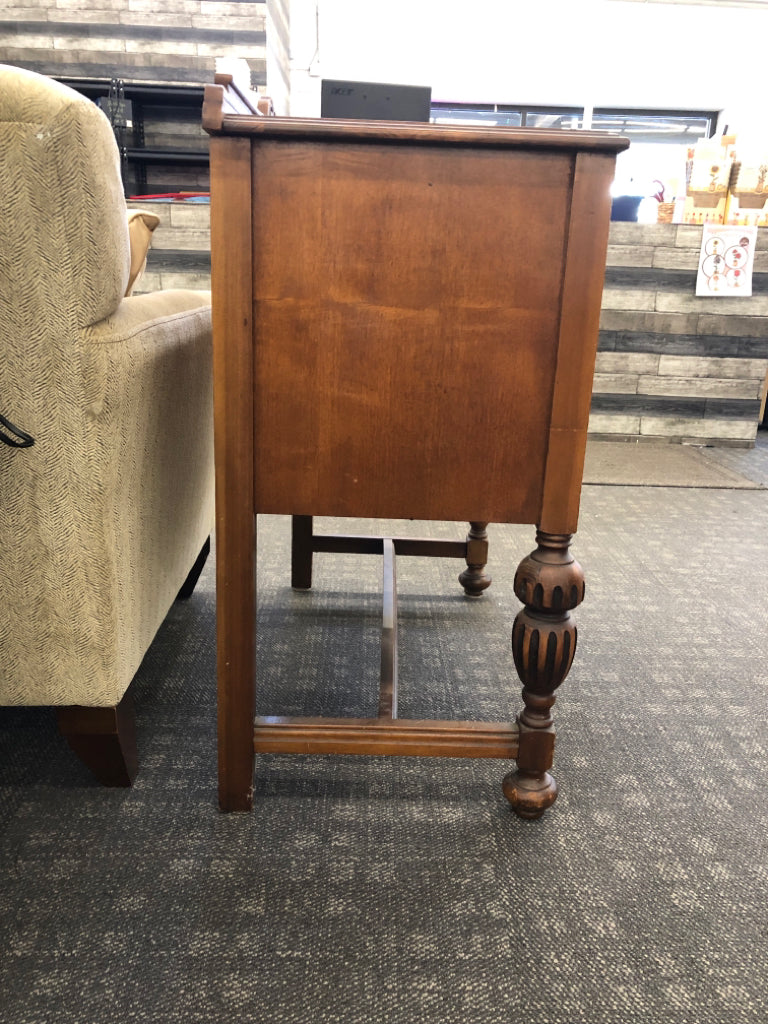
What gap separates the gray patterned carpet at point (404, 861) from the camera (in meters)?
0.70

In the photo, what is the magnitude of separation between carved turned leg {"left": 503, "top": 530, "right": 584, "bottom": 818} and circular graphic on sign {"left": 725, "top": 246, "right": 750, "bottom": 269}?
9.35 ft

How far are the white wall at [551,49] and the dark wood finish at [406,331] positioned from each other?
5730 millimetres

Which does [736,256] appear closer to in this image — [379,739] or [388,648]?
[388,648]

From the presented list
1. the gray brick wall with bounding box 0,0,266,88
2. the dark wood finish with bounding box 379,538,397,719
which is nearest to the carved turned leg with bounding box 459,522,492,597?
the dark wood finish with bounding box 379,538,397,719

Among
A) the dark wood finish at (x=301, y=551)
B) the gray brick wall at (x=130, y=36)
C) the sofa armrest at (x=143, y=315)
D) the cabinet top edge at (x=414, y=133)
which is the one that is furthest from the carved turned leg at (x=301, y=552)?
the gray brick wall at (x=130, y=36)

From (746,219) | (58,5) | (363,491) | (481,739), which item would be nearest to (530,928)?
(481,739)

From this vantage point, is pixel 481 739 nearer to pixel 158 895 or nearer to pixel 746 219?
pixel 158 895

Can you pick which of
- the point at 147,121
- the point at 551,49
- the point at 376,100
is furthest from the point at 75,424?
the point at 551,49

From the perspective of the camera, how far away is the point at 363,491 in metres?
0.86

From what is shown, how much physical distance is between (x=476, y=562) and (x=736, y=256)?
7.83 ft

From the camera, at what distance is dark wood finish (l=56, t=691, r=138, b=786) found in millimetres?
903

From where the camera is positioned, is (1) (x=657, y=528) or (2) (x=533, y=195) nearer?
(2) (x=533, y=195)

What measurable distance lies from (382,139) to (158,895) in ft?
2.70

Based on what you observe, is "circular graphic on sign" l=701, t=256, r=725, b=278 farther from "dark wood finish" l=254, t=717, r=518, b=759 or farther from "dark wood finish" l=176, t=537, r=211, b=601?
"dark wood finish" l=254, t=717, r=518, b=759
